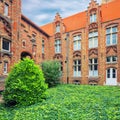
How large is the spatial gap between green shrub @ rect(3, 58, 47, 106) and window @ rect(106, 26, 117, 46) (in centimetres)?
1368

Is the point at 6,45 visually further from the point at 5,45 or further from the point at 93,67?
the point at 93,67

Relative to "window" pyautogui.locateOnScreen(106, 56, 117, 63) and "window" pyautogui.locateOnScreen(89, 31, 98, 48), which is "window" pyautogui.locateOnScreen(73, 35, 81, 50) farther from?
"window" pyautogui.locateOnScreen(106, 56, 117, 63)

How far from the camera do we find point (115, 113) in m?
8.52

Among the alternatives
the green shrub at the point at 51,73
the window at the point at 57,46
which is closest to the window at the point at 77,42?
the window at the point at 57,46

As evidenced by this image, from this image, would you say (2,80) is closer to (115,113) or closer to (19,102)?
(19,102)

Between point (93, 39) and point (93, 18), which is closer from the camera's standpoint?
point (93, 39)

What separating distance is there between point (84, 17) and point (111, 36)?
20.6 ft

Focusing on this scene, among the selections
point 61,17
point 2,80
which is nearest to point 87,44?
point 61,17

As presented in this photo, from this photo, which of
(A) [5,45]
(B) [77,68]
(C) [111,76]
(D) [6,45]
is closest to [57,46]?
(B) [77,68]

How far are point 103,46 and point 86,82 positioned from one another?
5.55 metres

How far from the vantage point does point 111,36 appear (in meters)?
23.1

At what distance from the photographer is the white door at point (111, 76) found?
2234cm

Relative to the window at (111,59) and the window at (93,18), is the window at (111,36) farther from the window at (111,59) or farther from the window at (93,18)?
the window at (93,18)

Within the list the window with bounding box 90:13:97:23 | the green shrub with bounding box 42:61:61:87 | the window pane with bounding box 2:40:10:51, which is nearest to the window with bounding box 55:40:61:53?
the window with bounding box 90:13:97:23
